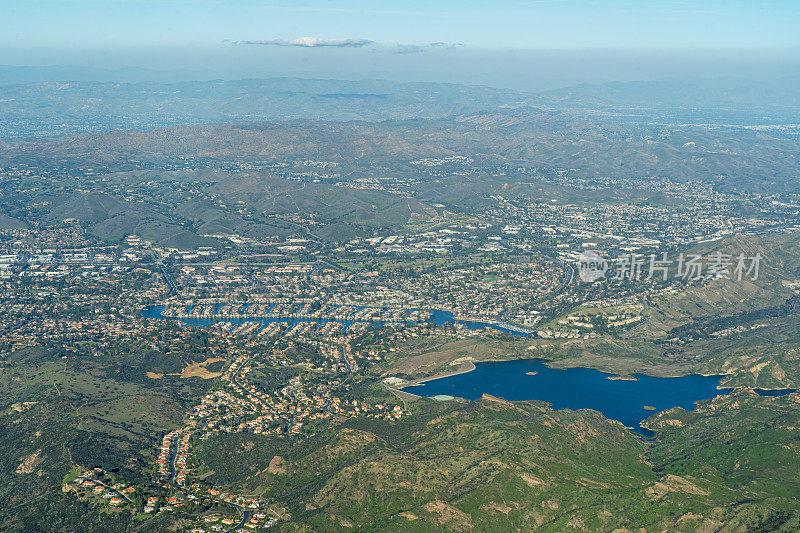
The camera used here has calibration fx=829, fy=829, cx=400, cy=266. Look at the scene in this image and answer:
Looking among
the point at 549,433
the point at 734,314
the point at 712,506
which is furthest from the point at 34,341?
the point at 734,314

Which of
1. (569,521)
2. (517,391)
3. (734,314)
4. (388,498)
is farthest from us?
(734,314)

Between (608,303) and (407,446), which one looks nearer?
(407,446)

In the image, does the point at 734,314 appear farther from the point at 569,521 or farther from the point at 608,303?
the point at 569,521

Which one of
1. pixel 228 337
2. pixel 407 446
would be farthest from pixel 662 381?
pixel 228 337

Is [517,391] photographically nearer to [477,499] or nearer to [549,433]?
[549,433]

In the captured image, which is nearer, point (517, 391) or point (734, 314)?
point (517, 391)

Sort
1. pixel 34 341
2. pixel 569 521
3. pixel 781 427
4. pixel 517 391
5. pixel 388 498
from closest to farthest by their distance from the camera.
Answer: pixel 569 521, pixel 388 498, pixel 781 427, pixel 517 391, pixel 34 341
